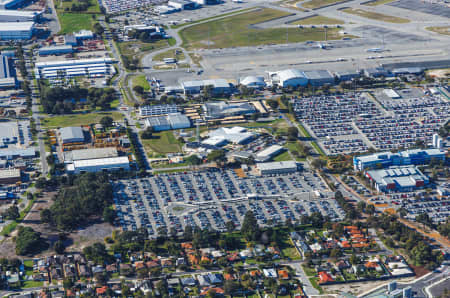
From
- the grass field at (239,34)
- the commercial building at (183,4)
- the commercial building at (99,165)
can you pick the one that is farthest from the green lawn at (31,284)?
the commercial building at (183,4)

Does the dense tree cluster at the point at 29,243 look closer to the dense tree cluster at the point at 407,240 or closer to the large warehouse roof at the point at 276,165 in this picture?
the large warehouse roof at the point at 276,165

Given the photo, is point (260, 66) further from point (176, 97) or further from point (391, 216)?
point (391, 216)

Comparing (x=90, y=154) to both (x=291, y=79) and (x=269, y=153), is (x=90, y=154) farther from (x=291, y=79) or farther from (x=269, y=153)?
(x=291, y=79)

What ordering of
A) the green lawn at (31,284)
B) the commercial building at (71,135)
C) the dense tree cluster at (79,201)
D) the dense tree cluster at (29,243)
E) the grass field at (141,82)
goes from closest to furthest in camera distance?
1. the green lawn at (31,284)
2. the dense tree cluster at (29,243)
3. the dense tree cluster at (79,201)
4. the commercial building at (71,135)
5. the grass field at (141,82)

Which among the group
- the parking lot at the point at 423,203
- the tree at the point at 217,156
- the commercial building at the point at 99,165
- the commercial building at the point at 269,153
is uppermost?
the commercial building at the point at 99,165

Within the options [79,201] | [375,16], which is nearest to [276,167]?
[79,201]

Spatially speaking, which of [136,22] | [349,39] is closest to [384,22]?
[349,39]
